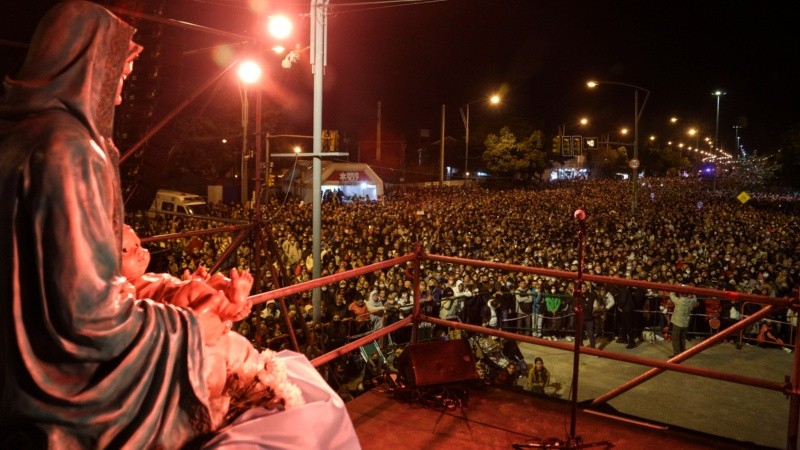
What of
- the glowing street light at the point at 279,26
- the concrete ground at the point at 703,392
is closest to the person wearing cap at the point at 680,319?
the concrete ground at the point at 703,392

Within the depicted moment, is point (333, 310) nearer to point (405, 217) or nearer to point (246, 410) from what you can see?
point (246, 410)

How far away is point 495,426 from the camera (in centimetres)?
431

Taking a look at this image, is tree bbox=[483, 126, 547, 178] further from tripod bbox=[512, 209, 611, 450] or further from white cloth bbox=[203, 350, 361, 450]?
white cloth bbox=[203, 350, 361, 450]

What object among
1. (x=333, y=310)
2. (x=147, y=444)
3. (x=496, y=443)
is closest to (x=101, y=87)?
(x=147, y=444)

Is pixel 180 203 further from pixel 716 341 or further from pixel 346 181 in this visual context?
pixel 716 341

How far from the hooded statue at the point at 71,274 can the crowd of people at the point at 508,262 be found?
4467 millimetres

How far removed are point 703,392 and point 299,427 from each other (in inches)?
350

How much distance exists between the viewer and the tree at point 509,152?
184ft

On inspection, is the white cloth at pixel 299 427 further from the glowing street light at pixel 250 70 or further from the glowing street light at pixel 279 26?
the glowing street light at pixel 279 26

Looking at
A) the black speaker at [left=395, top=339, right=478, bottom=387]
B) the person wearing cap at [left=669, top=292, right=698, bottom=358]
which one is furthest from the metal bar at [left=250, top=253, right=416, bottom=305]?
the person wearing cap at [left=669, top=292, right=698, bottom=358]

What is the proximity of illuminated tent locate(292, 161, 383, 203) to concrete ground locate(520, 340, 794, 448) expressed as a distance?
23347 mm

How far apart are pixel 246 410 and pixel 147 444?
0.47m

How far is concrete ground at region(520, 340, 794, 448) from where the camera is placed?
8047mm

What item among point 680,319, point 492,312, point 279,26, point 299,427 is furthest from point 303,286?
point 680,319
